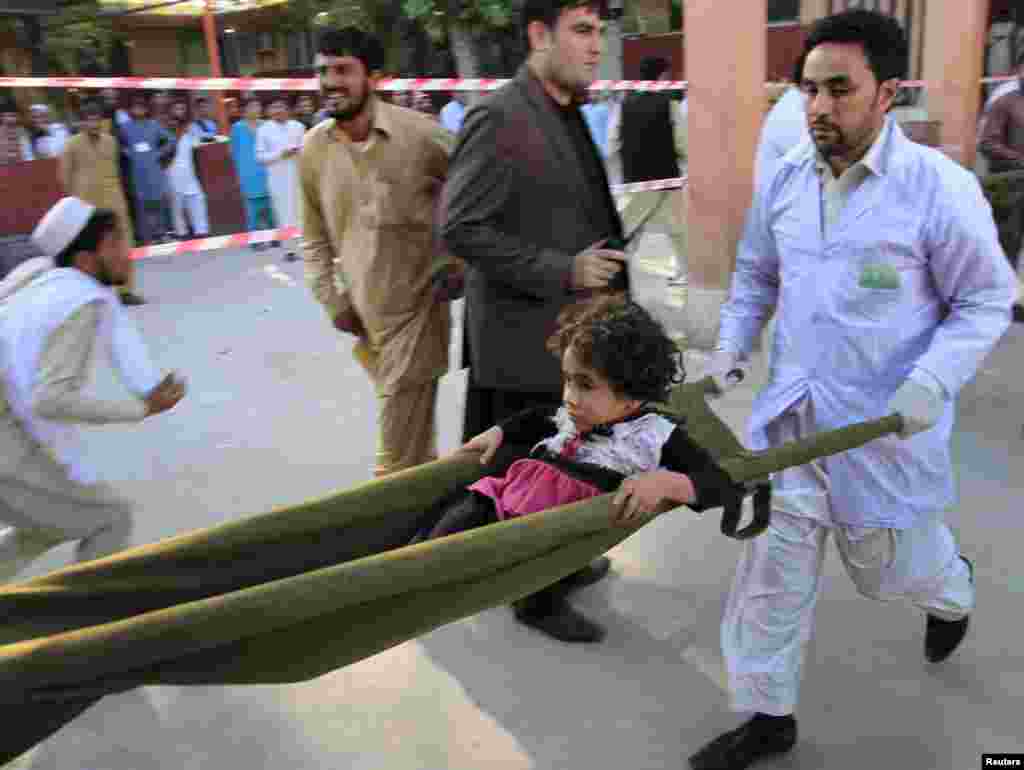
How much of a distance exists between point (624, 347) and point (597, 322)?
0.08 meters

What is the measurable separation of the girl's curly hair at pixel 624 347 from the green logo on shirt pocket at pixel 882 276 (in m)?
0.42

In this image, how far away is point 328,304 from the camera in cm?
317

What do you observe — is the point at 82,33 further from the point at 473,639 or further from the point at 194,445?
the point at 473,639

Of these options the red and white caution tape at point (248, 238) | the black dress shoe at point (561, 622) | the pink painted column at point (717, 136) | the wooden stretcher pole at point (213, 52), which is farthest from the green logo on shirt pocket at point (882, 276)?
the wooden stretcher pole at point (213, 52)

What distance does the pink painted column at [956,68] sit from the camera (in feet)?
28.4

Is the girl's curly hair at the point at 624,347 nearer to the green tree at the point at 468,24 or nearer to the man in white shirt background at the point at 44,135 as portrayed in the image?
the man in white shirt background at the point at 44,135

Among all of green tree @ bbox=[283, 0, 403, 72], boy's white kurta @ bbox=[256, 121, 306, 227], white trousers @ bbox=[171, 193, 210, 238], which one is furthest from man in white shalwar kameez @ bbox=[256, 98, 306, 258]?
green tree @ bbox=[283, 0, 403, 72]

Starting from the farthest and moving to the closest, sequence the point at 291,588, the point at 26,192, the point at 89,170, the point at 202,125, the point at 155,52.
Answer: the point at 155,52
the point at 202,125
the point at 26,192
the point at 89,170
the point at 291,588

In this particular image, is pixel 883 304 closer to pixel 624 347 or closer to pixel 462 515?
pixel 624 347

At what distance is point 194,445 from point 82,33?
13.5 meters

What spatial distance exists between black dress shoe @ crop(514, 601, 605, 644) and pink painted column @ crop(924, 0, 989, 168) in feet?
24.8

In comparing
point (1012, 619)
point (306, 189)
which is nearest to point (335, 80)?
point (306, 189)

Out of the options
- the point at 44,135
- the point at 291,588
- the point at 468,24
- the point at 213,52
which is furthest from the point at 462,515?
the point at 468,24

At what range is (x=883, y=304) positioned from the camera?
2037 mm
